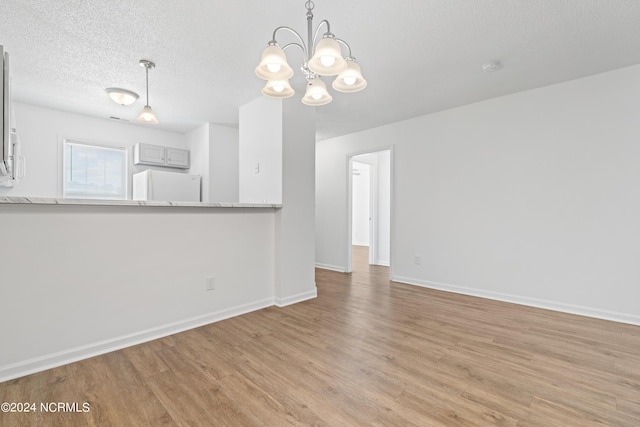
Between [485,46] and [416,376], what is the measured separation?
102 inches

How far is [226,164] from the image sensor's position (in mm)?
4816

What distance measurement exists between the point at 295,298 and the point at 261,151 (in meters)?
1.79

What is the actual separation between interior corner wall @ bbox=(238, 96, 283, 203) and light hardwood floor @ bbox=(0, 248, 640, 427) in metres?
1.49

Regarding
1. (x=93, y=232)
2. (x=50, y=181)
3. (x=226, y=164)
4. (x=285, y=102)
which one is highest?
(x=285, y=102)

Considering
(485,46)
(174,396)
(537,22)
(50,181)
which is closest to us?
(174,396)

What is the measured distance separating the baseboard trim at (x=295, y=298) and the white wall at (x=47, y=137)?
344 centimetres

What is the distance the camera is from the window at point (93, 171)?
4117 mm

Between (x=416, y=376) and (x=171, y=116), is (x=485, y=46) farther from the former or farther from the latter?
(x=171, y=116)

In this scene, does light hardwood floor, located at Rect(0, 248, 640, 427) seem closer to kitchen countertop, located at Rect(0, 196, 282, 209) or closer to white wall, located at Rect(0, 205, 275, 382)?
white wall, located at Rect(0, 205, 275, 382)

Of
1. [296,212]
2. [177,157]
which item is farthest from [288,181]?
[177,157]

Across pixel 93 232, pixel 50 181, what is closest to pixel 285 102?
pixel 93 232

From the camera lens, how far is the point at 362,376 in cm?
183

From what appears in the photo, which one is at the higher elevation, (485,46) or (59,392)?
(485,46)

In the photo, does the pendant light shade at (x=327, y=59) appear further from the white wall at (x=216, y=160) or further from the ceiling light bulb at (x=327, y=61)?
the white wall at (x=216, y=160)
